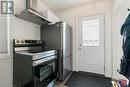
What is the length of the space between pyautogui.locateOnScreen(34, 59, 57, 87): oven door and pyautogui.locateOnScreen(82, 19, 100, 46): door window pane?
166 centimetres

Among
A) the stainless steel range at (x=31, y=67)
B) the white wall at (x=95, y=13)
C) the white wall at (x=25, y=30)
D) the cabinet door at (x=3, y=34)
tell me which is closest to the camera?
the stainless steel range at (x=31, y=67)

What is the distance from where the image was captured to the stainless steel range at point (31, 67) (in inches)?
69.6

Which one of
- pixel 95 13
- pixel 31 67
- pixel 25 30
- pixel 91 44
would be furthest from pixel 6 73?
pixel 95 13

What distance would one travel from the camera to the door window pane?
3693mm

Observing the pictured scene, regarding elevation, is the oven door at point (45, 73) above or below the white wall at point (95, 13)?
below

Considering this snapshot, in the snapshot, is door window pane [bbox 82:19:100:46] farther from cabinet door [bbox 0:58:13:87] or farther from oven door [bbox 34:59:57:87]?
cabinet door [bbox 0:58:13:87]

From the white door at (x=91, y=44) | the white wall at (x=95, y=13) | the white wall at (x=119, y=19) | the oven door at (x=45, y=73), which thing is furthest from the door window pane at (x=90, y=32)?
the oven door at (x=45, y=73)

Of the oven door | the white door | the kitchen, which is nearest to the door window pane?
the white door

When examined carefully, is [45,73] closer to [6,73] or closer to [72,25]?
[6,73]

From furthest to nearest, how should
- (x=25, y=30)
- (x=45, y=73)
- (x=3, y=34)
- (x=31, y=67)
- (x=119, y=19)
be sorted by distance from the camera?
(x=119, y=19) → (x=25, y=30) → (x=45, y=73) → (x=3, y=34) → (x=31, y=67)

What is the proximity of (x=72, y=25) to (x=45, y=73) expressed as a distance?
94.1 inches

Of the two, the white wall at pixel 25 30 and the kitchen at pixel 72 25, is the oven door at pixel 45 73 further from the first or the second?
the white wall at pixel 25 30

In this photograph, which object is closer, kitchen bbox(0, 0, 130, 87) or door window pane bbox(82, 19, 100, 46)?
kitchen bbox(0, 0, 130, 87)

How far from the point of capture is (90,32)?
378 centimetres
